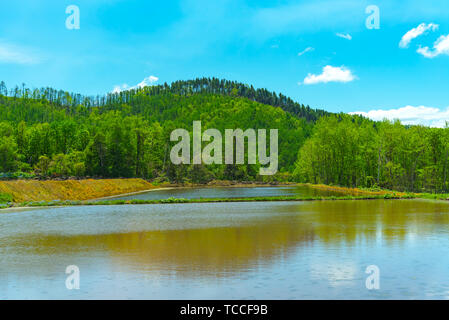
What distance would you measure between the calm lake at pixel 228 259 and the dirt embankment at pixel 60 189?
21.2 metres

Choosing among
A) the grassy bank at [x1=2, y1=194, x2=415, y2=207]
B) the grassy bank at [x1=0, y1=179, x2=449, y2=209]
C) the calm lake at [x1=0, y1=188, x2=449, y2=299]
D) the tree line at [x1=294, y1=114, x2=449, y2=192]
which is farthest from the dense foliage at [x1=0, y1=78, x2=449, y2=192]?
the calm lake at [x1=0, y1=188, x2=449, y2=299]

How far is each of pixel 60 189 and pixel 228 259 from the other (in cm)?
4450

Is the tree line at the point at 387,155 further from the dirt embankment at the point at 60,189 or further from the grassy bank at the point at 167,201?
the dirt embankment at the point at 60,189

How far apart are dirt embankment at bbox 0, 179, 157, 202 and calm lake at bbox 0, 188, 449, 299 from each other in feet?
69.7

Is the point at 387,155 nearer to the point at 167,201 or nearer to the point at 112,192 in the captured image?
the point at 167,201

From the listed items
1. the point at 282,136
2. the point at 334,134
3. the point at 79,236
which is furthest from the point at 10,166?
the point at 282,136

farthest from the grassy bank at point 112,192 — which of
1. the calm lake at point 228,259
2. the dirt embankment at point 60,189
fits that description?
the calm lake at point 228,259

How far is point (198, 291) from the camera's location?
10.3 m

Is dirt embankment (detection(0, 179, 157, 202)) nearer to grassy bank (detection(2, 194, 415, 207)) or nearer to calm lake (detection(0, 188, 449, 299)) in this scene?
grassy bank (detection(2, 194, 415, 207))

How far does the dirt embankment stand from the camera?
43.9 meters

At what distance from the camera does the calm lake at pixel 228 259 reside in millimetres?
10344

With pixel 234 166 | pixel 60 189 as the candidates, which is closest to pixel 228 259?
pixel 60 189
